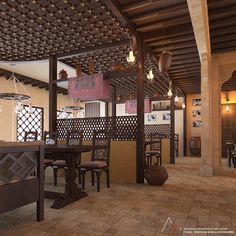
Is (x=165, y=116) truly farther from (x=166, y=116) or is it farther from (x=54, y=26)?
(x=54, y=26)

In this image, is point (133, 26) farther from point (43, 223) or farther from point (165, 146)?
point (165, 146)

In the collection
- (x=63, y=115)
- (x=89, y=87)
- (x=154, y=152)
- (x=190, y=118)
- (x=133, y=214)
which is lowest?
(x=133, y=214)

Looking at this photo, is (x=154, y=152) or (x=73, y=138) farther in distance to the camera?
(x=154, y=152)

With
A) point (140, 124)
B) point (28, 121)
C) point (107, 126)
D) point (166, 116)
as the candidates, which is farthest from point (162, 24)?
point (166, 116)

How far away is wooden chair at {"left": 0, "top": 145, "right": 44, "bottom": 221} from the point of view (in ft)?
7.78

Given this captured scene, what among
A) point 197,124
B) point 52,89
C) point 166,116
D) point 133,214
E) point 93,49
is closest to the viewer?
point 133,214

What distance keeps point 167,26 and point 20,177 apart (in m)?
3.89

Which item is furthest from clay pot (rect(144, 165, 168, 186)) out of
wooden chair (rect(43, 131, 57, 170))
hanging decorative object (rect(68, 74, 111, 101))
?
hanging decorative object (rect(68, 74, 111, 101))

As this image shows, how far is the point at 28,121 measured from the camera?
9656mm

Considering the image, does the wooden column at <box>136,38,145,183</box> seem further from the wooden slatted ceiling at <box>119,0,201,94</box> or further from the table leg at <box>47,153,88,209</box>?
the table leg at <box>47,153,88,209</box>

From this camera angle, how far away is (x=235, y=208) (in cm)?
315

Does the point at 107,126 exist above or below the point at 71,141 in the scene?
above

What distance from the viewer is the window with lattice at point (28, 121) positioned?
9242 millimetres

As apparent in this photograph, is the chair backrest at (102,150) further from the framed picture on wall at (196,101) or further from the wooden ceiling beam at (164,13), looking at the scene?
the framed picture on wall at (196,101)
